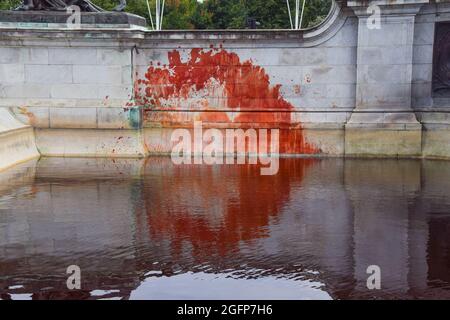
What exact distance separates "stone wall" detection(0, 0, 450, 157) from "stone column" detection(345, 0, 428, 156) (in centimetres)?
2

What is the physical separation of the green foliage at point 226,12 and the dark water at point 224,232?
36.8 metres

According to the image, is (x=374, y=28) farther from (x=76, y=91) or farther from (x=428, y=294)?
(x=428, y=294)

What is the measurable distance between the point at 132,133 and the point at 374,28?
567 centimetres

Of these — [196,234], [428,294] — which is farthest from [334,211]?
[428,294]

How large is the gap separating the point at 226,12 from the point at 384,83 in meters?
37.4

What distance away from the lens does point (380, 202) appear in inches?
359

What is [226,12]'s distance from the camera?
4925 centimetres

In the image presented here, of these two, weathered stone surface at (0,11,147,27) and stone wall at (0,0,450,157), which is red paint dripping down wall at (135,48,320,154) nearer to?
stone wall at (0,0,450,157)

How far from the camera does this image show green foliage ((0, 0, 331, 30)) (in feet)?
155

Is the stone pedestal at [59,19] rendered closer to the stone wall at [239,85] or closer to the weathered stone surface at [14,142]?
the stone wall at [239,85]

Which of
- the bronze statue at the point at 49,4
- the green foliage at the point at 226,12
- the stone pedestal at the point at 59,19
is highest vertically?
the green foliage at the point at 226,12

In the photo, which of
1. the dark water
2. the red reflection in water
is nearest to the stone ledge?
the dark water

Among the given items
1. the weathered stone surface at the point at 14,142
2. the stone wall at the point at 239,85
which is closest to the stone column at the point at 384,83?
the stone wall at the point at 239,85

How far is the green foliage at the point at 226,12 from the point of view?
155 feet
